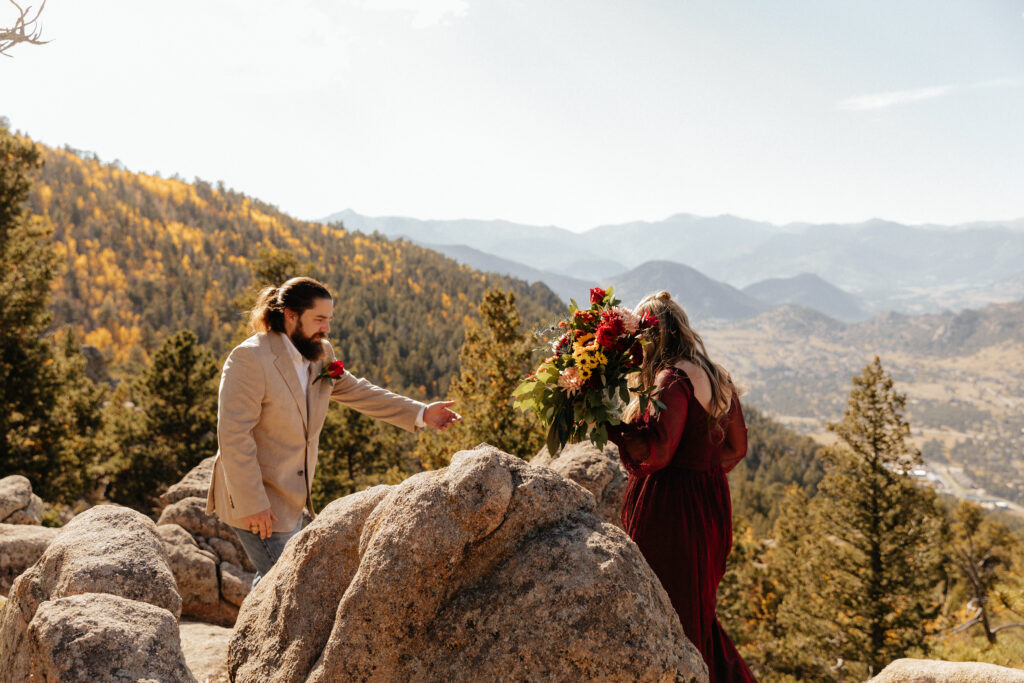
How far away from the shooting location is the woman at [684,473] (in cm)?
412

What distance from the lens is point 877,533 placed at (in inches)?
750

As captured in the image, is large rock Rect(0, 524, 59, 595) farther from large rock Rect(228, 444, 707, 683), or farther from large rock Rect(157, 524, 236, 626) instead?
large rock Rect(228, 444, 707, 683)

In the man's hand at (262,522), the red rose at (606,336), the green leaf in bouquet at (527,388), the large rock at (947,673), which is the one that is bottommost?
the large rock at (947,673)

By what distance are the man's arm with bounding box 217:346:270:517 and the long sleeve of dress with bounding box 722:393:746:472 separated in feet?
12.1

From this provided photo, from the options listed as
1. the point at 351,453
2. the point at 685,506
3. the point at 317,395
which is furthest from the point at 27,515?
the point at 351,453

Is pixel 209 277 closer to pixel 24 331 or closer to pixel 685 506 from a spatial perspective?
pixel 24 331

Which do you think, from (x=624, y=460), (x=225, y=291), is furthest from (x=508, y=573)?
(x=225, y=291)

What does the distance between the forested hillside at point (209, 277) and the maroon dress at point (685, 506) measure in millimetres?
74775

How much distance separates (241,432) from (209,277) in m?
147

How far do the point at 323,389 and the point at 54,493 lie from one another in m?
19.4

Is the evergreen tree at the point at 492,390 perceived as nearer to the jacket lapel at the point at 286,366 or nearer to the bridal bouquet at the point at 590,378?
the jacket lapel at the point at 286,366

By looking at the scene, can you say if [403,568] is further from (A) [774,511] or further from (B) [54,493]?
(A) [774,511]

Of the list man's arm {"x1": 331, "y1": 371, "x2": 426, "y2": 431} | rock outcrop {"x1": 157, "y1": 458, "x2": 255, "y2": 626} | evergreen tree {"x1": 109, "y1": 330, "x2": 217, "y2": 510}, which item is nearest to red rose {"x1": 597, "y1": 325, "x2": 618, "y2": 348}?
man's arm {"x1": 331, "y1": 371, "x2": 426, "y2": 431}

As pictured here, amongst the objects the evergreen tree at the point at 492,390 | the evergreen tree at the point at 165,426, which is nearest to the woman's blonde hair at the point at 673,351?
the evergreen tree at the point at 492,390
